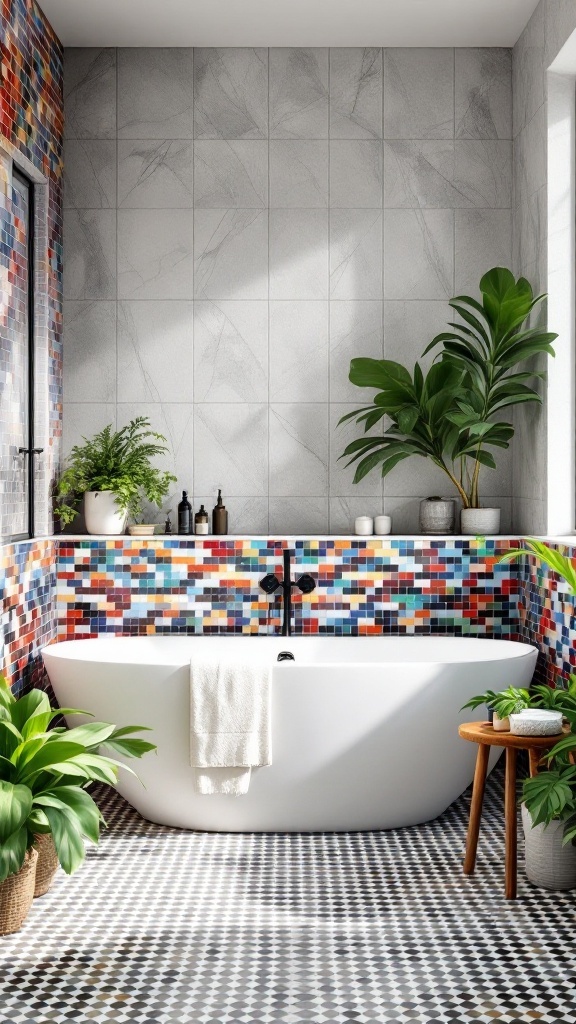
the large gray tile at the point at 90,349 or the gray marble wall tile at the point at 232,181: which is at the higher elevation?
the gray marble wall tile at the point at 232,181

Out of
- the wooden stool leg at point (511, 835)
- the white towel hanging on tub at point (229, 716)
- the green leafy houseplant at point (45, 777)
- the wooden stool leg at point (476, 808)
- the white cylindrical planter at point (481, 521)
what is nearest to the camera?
the green leafy houseplant at point (45, 777)

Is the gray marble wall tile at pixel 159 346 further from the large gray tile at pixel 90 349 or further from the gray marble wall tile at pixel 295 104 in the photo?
the gray marble wall tile at pixel 295 104

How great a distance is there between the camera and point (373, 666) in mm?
3271

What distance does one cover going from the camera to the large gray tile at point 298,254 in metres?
4.43

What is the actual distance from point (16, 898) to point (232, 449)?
91.0 inches

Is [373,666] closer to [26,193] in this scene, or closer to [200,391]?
[200,391]

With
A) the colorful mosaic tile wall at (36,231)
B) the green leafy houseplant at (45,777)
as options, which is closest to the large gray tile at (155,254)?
the colorful mosaic tile wall at (36,231)

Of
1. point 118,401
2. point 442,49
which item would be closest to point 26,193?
point 118,401

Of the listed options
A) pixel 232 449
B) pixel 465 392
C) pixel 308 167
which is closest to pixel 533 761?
pixel 465 392

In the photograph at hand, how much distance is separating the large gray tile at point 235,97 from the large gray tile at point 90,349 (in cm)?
95

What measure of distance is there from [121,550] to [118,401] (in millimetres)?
774

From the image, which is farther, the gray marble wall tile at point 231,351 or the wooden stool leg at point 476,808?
the gray marble wall tile at point 231,351

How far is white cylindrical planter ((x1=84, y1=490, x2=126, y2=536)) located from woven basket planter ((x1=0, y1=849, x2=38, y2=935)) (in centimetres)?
175

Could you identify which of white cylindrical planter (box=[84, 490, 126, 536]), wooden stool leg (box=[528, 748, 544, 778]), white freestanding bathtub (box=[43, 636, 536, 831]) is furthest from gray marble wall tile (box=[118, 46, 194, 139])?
wooden stool leg (box=[528, 748, 544, 778])
